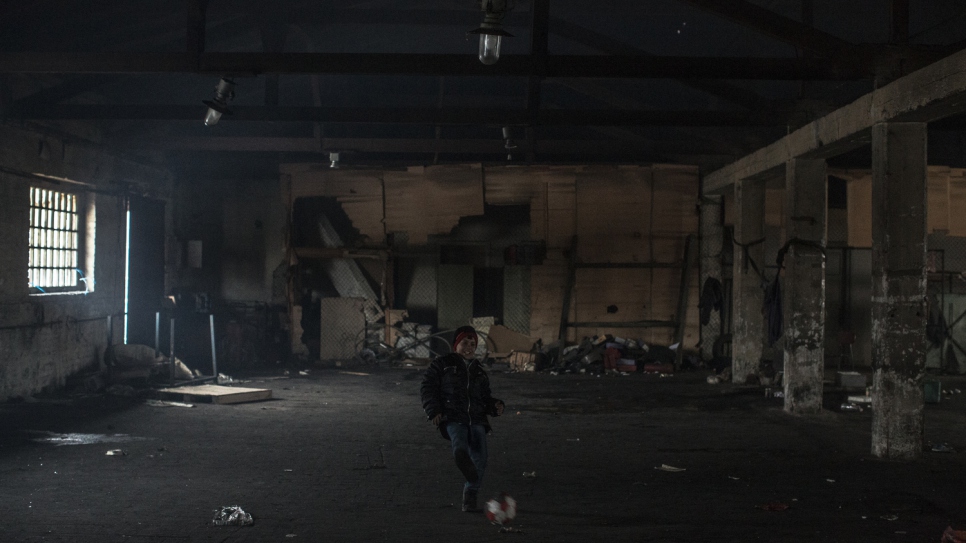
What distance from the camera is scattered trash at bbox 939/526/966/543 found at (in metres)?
6.16

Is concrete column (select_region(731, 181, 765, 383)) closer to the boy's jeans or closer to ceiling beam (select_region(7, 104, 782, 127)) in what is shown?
ceiling beam (select_region(7, 104, 782, 127))

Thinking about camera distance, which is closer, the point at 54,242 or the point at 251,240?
the point at 54,242

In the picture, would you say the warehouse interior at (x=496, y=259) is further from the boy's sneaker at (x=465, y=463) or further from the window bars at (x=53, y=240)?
the boy's sneaker at (x=465, y=463)

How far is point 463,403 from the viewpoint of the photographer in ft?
22.6

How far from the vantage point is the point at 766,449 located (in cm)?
995

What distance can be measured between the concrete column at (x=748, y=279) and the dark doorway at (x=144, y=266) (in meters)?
10.9

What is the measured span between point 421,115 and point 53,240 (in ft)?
21.3

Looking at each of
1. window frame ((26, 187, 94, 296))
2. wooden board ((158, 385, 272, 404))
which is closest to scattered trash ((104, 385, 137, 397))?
wooden board ((158, 385, 272, 404))

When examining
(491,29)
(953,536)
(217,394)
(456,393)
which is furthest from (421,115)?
(953,536)

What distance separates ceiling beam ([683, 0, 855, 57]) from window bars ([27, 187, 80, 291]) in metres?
10.5

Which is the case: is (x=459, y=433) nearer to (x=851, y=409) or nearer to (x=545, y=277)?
(x=851, y=409)

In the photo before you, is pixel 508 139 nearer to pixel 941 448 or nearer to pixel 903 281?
pixel 903 281

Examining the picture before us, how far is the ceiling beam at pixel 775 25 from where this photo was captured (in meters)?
9.30

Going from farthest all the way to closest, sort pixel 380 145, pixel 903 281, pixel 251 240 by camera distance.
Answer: pixel 251 240 < pixel 380 145 < pixel 903 281
